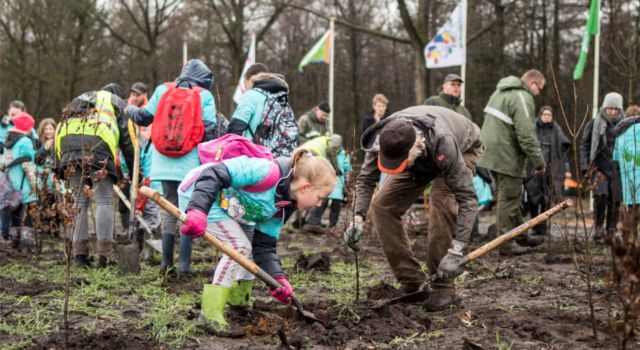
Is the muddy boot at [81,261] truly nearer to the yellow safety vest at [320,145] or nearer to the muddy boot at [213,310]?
the muddy boot at [213,310]

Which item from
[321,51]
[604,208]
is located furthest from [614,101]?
[321,51]

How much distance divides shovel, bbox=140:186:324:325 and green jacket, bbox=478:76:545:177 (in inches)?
165

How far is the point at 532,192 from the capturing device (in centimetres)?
996

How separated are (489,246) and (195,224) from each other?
199 centimetres

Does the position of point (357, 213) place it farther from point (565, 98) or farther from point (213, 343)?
point (565, 98)

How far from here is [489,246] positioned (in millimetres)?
4562

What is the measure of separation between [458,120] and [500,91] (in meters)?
3.50

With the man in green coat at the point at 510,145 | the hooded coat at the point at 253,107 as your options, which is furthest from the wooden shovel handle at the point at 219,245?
the man in green coat at the point at 510,145

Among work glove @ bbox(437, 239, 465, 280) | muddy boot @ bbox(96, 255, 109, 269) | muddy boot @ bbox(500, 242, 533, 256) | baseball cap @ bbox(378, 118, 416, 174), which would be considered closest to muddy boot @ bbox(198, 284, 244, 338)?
baseball cap @ bbox(378, 118, 416, 174)

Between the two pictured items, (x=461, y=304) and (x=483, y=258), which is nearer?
(x=461, y=304)

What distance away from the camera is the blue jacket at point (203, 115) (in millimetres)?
5902

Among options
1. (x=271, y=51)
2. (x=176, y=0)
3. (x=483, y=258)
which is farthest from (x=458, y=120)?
(x=271, y=51)

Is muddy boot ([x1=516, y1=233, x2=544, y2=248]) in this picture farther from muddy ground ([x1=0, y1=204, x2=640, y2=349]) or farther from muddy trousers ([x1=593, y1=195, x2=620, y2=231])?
muddy trousers ([x1=593, y1=195, x2=620, y2=231])

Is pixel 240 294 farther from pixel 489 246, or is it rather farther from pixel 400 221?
pixel 489 246
